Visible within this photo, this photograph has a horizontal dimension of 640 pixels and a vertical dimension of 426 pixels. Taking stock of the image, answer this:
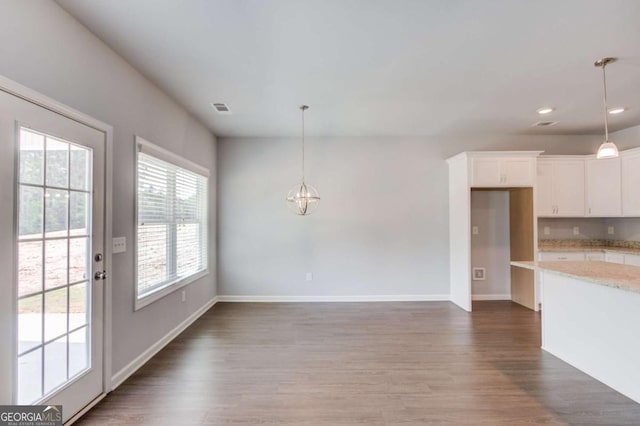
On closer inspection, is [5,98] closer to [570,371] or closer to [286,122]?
[286,122]

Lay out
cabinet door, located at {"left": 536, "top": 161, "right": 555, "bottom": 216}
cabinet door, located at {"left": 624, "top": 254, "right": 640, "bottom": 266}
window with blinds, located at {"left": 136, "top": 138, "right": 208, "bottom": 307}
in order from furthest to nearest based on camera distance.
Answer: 1. cabinet door, located at {"left": 536, "top": 161, "right": 555, "bottom": 216}
2. cabinet door, located at {"left": 624, "top": 254, "right": 640, "bottom": 266}
3. window with blinds, located at {"left": 136, "top": 138, "right": 208, "bottom": 307}

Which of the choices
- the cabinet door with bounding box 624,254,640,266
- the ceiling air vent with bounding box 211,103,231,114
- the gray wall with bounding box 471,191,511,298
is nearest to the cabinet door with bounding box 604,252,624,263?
the cabinet door with bounding box 624,254,640,266

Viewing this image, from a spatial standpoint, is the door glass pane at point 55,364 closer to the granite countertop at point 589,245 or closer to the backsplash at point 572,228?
the granite countertop at point 589,245

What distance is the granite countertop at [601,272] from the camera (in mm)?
2146

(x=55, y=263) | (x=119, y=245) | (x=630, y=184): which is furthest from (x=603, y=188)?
(x=55, y=263)

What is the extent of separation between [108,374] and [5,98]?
2048 millimetres

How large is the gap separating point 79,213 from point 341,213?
3607mm

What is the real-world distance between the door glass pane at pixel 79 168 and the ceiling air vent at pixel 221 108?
5.79ft

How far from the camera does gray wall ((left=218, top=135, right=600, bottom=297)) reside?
5.01 metres

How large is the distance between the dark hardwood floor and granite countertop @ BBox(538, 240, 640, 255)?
4.55 ft

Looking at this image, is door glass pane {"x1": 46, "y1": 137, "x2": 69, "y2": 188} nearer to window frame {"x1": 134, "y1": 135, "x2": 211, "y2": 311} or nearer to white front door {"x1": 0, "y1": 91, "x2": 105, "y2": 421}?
white front door {"x1": 0, "y1": 91, "x2": 105, "y2": 421}

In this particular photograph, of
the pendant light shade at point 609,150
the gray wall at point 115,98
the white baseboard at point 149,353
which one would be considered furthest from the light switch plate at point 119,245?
the pendant light shade at point 609,150

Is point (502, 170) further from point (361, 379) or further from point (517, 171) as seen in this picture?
point (361, 379)

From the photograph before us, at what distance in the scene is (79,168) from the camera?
6.84ft
